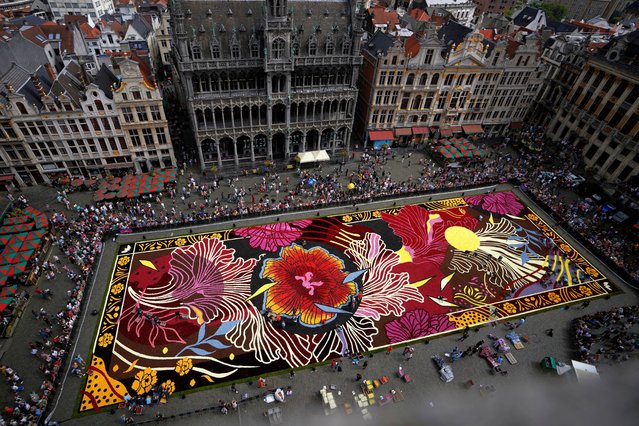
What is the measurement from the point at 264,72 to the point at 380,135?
28.0 metres

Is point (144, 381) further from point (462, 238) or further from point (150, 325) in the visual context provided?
point (462, 238)

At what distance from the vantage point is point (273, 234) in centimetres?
5378

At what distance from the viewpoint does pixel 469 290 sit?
47.9 m

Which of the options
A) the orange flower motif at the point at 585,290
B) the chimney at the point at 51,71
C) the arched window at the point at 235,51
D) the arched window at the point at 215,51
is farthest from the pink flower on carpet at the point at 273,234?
the orange flower motif at the point at 585,290

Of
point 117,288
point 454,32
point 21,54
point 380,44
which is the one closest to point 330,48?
point 380,44

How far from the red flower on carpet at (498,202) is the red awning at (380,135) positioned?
20.7 metres

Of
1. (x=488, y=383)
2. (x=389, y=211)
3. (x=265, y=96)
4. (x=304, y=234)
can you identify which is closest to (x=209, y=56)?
(x=265, y=96)

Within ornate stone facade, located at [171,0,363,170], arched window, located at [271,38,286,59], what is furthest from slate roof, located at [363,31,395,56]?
arched window, located at [271,38,286,59]

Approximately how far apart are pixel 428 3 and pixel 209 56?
11249cm

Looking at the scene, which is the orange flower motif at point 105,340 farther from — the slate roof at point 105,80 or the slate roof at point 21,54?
the slate roof at point 21,54

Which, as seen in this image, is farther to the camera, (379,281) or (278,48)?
(278,48)

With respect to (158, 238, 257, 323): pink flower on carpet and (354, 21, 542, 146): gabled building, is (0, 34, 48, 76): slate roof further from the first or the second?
(354, 21, 542, 146): gabled building

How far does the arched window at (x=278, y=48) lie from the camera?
5613cm

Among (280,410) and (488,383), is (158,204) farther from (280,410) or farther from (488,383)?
(488,383)
